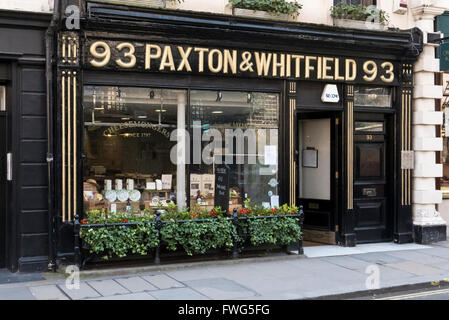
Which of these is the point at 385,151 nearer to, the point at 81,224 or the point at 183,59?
the point at 183,59

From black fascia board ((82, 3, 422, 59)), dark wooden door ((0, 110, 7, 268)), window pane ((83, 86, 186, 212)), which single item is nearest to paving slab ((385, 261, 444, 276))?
window pane ((83, 86, 186, 212))

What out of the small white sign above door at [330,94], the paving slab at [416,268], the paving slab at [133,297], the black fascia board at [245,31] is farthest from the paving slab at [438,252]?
the paving slab at [133,297]

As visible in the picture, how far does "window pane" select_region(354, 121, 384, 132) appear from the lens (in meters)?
11.7

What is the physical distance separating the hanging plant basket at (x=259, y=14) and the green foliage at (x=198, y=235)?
161 inches

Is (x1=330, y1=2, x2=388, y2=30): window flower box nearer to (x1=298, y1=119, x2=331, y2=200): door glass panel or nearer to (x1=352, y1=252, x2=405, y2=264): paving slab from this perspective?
(x1=298, y1=119, x2=331, y2=200): door glass panel

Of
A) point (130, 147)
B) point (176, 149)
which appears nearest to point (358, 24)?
point (176, 149)

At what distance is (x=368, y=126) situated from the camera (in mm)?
11875

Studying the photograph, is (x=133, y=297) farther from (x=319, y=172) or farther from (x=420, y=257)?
(x=319, y=172)

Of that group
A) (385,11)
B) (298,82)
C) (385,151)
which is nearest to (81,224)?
(298,82)

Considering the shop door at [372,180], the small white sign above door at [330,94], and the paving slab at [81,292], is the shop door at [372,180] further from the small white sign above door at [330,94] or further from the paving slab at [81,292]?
the paving slab at [81,292]

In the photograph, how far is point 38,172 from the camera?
8797mm

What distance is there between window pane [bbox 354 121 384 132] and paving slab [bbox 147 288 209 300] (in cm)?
592

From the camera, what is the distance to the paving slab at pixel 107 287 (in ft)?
24.9

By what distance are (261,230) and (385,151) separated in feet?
13.3
